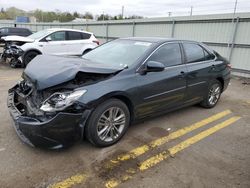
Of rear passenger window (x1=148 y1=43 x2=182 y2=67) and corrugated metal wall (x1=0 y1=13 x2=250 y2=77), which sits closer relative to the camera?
rear passenger window (x1=148 y1=43 x2=182 y2=67)

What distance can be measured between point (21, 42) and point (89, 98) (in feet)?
27.8

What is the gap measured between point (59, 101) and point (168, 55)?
218 centimetres

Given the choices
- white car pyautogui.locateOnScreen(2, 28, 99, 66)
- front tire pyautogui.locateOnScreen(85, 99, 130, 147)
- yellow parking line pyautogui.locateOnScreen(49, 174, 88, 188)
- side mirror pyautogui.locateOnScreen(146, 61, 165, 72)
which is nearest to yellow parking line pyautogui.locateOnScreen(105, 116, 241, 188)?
yellow parking line pyautogui.locateOnScreen(49, 174, 88, 188)

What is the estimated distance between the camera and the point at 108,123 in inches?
132

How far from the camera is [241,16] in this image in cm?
912

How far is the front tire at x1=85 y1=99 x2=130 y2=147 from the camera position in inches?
123

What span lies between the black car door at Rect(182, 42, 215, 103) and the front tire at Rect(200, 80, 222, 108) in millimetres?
229

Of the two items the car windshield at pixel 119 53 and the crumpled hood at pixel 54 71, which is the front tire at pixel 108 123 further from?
the car windshield at pixel 119 53

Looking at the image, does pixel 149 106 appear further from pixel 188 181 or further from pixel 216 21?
pixel 216 21

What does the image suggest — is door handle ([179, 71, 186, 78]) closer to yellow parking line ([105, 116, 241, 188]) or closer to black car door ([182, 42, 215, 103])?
black car door ([182, 42, 215, 103])

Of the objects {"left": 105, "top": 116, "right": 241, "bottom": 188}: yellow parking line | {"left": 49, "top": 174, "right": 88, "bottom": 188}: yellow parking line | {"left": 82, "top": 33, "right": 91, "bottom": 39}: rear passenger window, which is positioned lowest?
{"left": 49, "top": 174, "right": 88, "bottom": 188}: yellow parking line

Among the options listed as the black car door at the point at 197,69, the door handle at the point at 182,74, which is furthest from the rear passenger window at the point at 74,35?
the door handle at the point at 182,74

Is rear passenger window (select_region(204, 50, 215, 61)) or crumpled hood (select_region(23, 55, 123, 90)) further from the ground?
rear passenger window (select_region(204, 50, 215, 61))

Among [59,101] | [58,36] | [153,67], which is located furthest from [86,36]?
[59,101]
